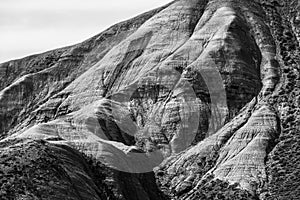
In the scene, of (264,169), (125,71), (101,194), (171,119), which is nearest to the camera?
(101,194)

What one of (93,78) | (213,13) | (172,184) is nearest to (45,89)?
(93,78)

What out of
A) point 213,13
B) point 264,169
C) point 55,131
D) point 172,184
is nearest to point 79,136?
point 55,131

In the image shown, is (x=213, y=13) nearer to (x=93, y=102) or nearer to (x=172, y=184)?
(x=93, y=102)

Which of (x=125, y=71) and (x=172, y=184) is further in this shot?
(x=125, y=71)

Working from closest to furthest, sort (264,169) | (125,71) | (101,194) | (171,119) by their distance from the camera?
(101,194) → (264,169) → (171,119) → (125,71)

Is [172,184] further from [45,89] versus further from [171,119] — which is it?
[45,89]

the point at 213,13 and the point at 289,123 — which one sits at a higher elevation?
the point at 213,13
